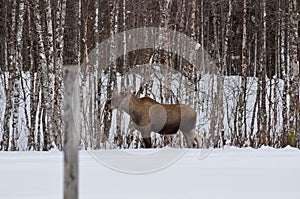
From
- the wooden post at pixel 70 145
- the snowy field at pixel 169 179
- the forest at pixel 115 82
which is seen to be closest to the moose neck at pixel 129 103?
the forest at pixel 115 82

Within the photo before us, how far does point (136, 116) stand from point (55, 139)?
6.97 feet

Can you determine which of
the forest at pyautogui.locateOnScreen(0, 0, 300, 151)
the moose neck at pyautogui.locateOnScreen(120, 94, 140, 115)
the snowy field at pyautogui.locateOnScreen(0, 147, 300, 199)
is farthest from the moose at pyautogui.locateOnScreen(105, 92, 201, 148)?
the snowy field at pyautogui.locateOnScreen(0, 147, 300, 199)

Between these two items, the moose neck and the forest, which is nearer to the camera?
the moose neck

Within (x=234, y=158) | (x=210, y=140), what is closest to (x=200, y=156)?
(x=234, y=158)

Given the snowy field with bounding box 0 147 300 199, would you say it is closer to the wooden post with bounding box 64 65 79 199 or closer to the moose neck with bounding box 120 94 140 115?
the wooden post with bounding box 64 65 79 199

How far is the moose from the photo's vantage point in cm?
854

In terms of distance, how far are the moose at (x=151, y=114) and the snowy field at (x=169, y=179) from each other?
8.91 feet

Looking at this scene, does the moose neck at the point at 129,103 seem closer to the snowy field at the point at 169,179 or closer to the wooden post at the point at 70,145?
the snowy field at the point at 169,179

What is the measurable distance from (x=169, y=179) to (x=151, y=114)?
14.1ft

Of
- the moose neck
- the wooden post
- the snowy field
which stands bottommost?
the snowy field

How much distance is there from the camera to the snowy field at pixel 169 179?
12.1 feet

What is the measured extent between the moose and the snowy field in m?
2.72

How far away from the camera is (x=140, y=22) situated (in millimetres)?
15719

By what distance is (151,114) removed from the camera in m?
8.59
